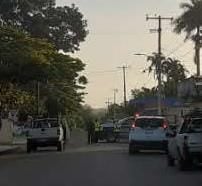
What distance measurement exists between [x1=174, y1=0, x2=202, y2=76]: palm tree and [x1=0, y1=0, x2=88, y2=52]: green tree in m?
16.4

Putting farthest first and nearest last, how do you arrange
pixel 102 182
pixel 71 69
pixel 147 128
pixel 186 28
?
pixel 186 28
pixel 71 69
pixel 147 128
pixel 102 182

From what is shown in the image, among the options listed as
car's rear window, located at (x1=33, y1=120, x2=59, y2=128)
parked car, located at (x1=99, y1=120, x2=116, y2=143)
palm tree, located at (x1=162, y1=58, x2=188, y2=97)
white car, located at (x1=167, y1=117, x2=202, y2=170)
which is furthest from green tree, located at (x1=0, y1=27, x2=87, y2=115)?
palm tree, located at (x1=162, y1=58, x2=188, y2=97)

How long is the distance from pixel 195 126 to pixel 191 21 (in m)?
43.0

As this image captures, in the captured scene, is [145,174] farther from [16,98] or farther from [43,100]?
[43,100]

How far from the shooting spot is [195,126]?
942 inches

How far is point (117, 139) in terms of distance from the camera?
2060 inches

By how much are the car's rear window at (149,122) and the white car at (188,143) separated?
29.5 ft

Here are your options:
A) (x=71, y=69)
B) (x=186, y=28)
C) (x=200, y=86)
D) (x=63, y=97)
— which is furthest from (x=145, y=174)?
(x=63, y=97)

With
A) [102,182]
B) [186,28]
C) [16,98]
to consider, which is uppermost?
[186,28]

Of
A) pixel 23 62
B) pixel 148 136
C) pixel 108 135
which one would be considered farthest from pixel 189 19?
pixel 148 136

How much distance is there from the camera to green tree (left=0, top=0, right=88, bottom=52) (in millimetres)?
77812

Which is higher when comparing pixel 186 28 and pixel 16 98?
pixel 186 28

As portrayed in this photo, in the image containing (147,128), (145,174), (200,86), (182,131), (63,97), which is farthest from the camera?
(63,97)

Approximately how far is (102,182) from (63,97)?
58668 mm
